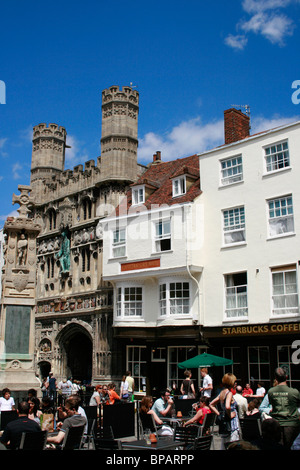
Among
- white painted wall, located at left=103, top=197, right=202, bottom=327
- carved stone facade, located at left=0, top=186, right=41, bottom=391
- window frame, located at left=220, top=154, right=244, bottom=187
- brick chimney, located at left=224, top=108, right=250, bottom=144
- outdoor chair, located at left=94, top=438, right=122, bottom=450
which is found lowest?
outdoor chair, located at left=94, top=438, right=122, bottom=450

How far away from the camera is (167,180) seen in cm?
3083

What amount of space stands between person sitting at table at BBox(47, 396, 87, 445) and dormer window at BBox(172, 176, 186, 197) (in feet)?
62.8

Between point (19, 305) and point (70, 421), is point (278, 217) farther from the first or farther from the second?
point (70, 421)

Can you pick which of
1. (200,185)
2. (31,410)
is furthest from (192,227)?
(31,410)

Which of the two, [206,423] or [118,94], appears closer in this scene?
[206,423]

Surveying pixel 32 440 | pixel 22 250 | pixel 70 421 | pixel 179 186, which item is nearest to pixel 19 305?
pixel 22 250

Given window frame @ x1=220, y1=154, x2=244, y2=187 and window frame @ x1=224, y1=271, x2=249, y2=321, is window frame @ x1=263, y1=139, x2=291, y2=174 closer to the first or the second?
window frame @ x1=220, y1=154, x2=244, y2=187

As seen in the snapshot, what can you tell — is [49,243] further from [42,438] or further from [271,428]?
[271,428]

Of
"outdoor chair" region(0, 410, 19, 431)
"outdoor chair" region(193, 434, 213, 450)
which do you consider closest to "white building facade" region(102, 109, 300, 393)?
"outdoor chair" region(193, 434, 213, 450)

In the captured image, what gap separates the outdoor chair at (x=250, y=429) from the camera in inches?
377

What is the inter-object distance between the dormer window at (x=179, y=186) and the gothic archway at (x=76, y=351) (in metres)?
11.2

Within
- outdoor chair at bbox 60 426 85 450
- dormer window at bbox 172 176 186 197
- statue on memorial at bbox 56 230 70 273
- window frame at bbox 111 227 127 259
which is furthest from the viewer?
statue on memorial at bbox 56 230 70 273

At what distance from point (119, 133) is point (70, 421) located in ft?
87.9

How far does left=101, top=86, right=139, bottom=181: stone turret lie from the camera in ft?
110
